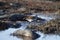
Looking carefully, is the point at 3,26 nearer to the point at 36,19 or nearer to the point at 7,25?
the point at 7,25

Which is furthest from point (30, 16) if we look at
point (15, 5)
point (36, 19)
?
point (15, 5)

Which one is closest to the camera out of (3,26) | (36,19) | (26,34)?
(26,34)

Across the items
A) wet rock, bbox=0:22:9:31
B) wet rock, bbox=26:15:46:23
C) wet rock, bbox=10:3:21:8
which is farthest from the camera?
wet rock, bbox=10:3:21:8

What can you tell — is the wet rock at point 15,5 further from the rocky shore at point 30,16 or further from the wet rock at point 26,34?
the wet rock at point 26,34

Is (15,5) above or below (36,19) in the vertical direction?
above

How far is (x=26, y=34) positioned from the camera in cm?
220

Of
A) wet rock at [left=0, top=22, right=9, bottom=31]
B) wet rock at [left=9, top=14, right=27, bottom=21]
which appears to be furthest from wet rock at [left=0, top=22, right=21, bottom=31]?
wet rock at [left=9, top=14, right=27, bottom=21]

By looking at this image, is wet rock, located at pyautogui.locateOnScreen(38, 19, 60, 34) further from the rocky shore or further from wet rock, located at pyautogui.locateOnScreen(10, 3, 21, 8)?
wet rock, located at pyautogui.locateOnScreen(10, 3, 21, 8)

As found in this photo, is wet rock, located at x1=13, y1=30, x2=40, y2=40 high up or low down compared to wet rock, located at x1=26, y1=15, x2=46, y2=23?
down

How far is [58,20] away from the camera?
2375mm

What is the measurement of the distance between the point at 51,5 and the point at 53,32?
0.53 meters

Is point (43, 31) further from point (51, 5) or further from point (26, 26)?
point (51, 5)

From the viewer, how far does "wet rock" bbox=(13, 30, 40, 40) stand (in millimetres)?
2154

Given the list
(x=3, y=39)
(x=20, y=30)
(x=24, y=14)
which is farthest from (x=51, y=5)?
(x=3, y=39)
